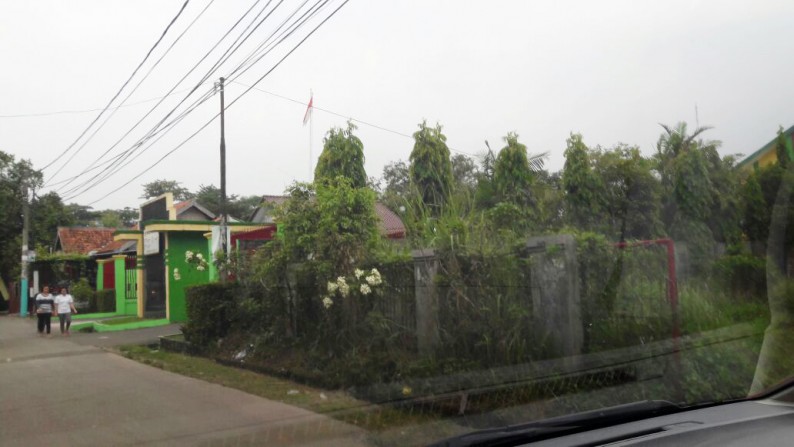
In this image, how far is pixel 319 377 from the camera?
356 inches

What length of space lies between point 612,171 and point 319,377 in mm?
6708

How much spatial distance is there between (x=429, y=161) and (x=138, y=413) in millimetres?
8892

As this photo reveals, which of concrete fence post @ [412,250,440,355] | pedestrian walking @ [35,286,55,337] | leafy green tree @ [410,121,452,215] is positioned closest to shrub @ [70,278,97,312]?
pedestrian walking @ [35,286,55,337]

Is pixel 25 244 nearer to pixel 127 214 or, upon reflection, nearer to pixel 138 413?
pixel 138 413

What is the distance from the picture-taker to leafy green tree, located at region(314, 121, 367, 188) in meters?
17.0

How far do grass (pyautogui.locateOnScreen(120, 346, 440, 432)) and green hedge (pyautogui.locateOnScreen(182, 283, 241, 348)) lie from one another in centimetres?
49

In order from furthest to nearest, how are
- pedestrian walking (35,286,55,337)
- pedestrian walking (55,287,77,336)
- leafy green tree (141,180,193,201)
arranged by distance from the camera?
1. leafy green tree (141,180,193,201)
2. pedestrian walking (35,286,55,337)
3. pedestrian walking (55,287,77,336)

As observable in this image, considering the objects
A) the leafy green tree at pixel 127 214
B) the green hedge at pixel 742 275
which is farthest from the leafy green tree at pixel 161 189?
the green hedge at pixel 742 275

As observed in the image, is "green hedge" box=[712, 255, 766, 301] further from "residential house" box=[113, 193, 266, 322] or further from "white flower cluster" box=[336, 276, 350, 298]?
"residential house" box=[113, 193, 266, 322]

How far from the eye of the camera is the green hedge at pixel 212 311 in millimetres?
12859

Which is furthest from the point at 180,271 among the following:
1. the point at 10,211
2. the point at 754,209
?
the point at 10,211

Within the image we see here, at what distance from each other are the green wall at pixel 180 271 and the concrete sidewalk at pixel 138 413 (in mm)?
8251

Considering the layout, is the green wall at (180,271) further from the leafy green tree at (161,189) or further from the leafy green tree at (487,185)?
the leafy green tree at (161,189)

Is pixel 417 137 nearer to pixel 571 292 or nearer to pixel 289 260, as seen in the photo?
pixel 289 260
